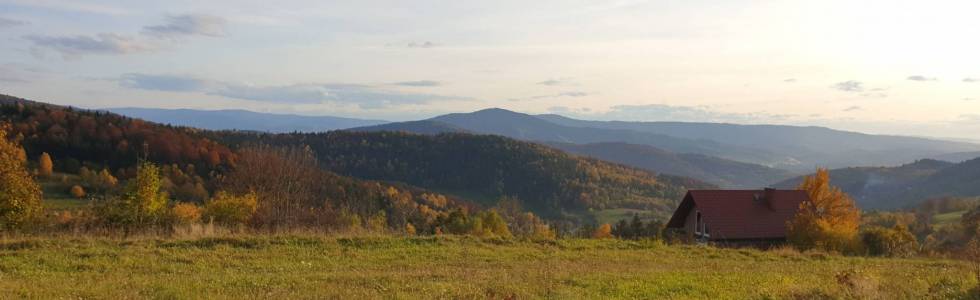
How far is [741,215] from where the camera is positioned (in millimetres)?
41656

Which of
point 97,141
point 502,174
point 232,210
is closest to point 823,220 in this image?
point 232,210

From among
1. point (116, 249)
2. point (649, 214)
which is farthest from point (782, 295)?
point (649, 214)

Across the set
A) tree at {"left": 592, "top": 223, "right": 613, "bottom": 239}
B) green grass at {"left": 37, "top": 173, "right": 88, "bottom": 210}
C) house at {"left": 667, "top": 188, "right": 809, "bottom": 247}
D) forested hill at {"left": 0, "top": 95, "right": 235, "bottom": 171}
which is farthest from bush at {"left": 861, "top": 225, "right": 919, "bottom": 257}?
forested hill at {"left": 0, "top": 95, "right": 235, "bottom": 171}

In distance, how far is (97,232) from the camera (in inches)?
722

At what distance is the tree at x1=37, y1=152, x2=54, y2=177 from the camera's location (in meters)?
75.9

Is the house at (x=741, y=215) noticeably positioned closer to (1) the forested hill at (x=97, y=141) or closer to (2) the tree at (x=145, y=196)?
(2) the tree at (x=145, y=196)

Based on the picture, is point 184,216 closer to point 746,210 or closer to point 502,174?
point 746,210

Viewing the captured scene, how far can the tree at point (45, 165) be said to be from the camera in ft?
249

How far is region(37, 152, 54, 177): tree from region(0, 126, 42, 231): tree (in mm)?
62852

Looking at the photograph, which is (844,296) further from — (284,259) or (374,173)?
(374,173)

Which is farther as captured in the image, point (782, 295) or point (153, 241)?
point (153, 241)

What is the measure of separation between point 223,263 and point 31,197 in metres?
13.7

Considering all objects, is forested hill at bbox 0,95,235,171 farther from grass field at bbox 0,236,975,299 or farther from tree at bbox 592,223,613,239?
grass field at bbox 0,236,975,299

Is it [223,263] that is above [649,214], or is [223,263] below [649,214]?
above
